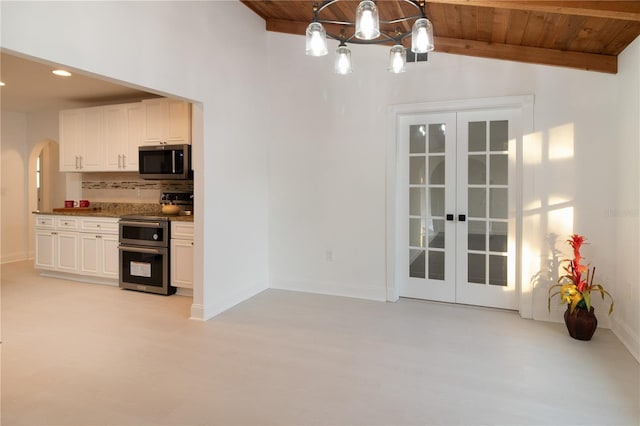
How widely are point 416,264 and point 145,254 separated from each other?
3.19m

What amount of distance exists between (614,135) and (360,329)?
9.35 ft

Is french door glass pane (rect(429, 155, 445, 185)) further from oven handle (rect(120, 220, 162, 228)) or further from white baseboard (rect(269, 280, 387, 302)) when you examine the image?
oven handle (rect(120, 220, 162, 228))

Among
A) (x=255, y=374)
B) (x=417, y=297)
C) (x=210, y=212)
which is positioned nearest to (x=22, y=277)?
(x=210, y=212)

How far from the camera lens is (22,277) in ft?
17.6

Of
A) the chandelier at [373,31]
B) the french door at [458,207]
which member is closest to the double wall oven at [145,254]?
the french door at [458,207]

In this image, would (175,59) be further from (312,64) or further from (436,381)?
(436,381)

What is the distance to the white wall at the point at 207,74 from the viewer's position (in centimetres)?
237

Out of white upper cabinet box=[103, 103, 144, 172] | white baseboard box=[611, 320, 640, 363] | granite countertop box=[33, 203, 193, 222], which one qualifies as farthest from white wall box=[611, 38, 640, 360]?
white upper cabinet box=[103, 103, 144, 172]

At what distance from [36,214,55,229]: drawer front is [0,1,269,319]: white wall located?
2.92 meters

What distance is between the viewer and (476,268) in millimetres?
4105

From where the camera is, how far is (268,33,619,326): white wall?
11.5 feet

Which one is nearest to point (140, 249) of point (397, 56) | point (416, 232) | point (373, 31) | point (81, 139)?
point (81, 139)

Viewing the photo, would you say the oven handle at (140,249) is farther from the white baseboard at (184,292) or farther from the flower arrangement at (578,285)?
the flower arrangement at (578,285)

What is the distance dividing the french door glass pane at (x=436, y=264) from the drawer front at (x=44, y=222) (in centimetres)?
500
